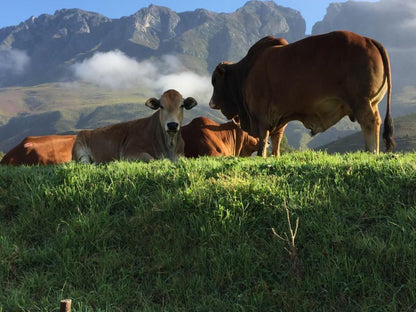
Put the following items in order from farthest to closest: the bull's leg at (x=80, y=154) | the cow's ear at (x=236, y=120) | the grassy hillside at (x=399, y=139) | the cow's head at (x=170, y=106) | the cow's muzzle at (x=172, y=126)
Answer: the grassy hillside at (x=399, y=139)
the cow's ear at (x=236, y=120)
the bull's leg at (x=80, y=154)
the cow's head at (x=170, y=106)
the cow's muzzle at (x=172, y=126)

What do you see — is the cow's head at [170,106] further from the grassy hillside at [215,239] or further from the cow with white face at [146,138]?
the grassy hillside at [215,239]

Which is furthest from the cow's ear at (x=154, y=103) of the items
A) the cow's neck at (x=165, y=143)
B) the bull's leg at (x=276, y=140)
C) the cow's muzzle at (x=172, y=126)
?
the bull's leg at (x=276, y=140)

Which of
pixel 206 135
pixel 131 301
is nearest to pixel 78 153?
pixel 206 135

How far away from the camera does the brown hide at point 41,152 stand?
13.4m

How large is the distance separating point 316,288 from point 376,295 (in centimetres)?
60

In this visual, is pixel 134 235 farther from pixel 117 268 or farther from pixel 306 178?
pixel 306 178

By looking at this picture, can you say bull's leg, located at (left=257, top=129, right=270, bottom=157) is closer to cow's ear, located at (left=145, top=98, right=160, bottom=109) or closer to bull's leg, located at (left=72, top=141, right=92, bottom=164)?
cow's ear, located at (left=145, top=98, right=160, bottom=109)

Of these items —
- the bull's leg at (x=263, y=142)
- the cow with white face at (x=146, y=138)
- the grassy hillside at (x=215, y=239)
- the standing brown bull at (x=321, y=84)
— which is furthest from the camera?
the cow with white face at (x=146, y=138)

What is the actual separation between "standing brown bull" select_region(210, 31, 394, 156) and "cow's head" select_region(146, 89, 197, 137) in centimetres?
173

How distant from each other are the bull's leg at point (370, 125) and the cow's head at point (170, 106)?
430 centimetres

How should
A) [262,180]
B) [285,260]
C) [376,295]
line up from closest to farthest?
[376,295], [285,260], [262,180]

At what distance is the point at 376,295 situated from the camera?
14.2ft

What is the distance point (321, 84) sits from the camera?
9180 mm

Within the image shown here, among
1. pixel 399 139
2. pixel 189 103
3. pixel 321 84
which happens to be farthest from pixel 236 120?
pixel 399 139
